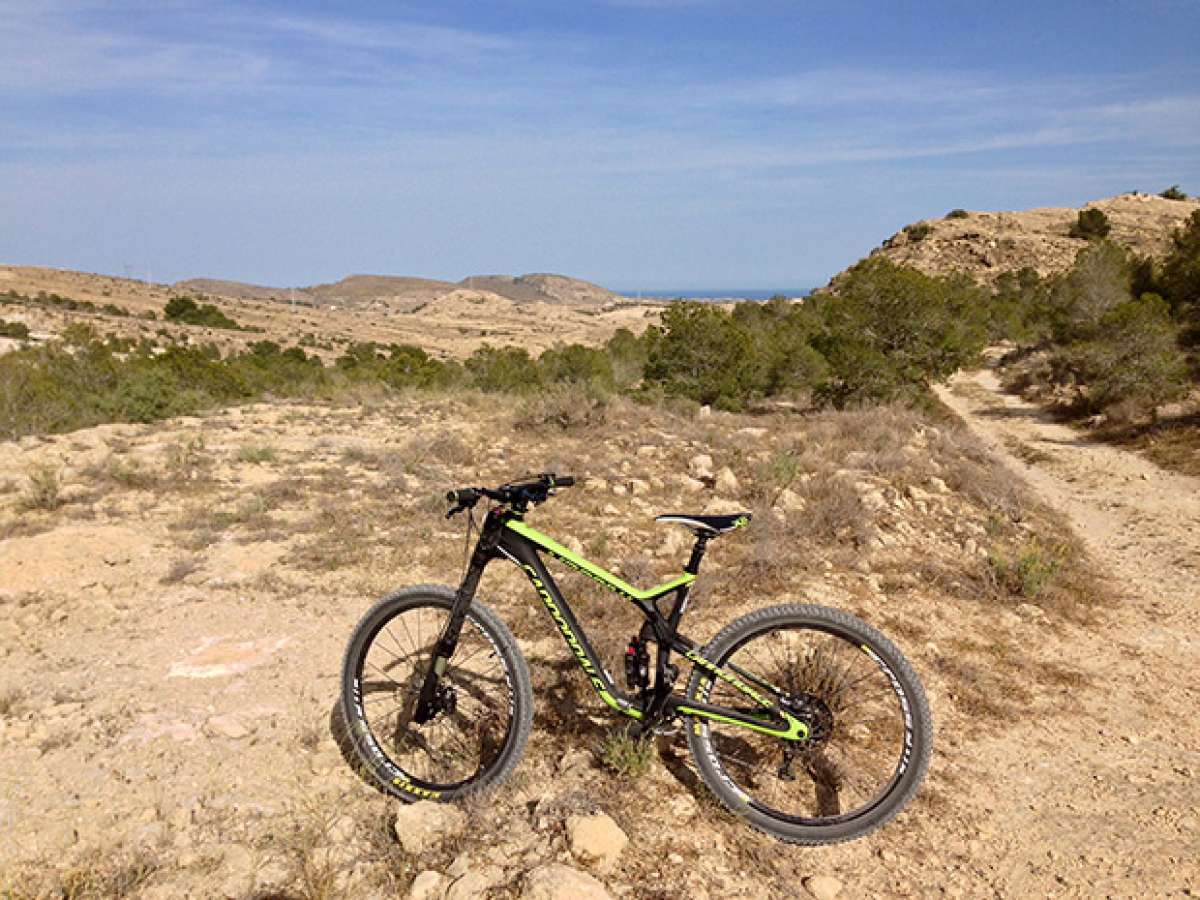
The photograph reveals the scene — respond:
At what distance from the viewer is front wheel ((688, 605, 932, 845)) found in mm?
2855

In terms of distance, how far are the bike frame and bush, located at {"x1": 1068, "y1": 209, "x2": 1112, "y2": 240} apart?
67.7 metres

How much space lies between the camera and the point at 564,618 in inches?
121

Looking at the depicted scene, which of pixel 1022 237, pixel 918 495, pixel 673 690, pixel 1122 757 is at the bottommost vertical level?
pixel 1122 757

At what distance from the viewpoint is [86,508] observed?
24.0 ft

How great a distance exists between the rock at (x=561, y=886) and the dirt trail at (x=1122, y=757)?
1652 millimetres

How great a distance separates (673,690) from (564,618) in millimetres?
554

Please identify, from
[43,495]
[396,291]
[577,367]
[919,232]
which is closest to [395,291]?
[396,291]

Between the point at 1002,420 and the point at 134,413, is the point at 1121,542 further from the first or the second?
the point at 134,413

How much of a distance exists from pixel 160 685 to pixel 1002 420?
70.0ft

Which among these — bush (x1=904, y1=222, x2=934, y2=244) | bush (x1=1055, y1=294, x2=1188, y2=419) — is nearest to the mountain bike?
bush (x1=1055, y1=294, x2=1188, y2=419)

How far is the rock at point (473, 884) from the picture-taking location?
2576 millimetres

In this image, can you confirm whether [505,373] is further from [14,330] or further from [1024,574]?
[14,330]

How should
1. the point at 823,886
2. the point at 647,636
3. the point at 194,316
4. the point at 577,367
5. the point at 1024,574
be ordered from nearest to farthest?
1. the point at 823,886
2. the point at 647,636
3. the point at 1024,574
4. the point at 577,367
5. the point at 194,316

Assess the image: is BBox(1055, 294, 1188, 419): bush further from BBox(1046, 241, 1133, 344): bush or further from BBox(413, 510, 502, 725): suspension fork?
BBox(413, 510, 502, 725): suspension fork
